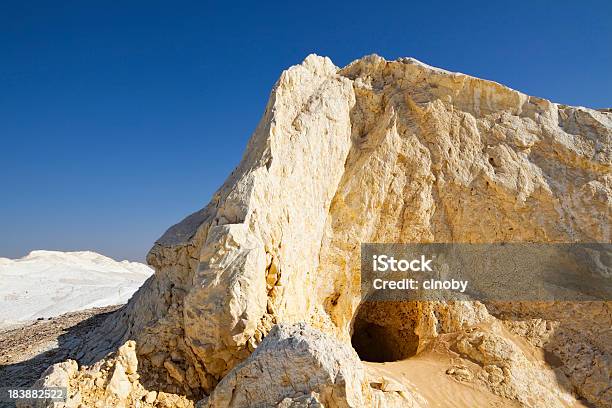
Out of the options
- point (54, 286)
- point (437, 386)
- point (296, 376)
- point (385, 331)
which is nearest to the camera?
point (296, 376)

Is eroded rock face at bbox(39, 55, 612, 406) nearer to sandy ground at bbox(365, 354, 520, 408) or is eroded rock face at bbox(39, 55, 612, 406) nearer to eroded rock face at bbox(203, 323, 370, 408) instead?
sandy ground at bbox(365, 354, 520, 408)

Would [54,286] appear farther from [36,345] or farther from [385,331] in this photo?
[385,331]

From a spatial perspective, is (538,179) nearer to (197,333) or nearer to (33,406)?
(197,333)

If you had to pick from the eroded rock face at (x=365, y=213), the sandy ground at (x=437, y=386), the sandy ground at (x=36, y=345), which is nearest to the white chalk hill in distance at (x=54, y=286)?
the sandy ground at (x=36, y=345)

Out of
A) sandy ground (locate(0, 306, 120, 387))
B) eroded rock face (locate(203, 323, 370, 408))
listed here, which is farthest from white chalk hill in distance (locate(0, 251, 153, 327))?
eroded rock face (locate(203, 323, 370, 408))

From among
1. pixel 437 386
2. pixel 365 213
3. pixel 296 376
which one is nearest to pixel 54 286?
pixel 365 213
